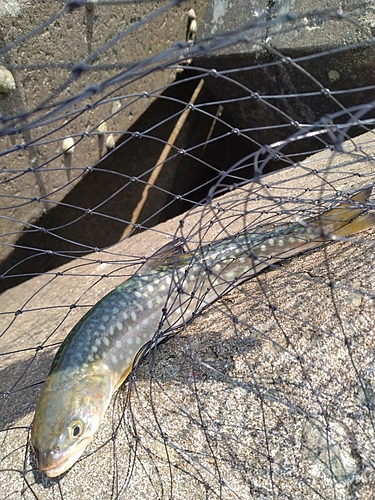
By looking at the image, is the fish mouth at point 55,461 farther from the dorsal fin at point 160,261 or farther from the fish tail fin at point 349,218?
Result: the fish tail fin at point 349,218

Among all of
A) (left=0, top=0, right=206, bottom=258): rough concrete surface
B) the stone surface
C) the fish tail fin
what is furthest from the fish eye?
the stone surface

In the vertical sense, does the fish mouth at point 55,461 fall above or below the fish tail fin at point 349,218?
below

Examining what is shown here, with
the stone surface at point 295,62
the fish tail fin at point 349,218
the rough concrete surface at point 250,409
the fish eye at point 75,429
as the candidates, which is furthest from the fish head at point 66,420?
the stone surface at point 295,62

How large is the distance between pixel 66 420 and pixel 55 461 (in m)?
0.17

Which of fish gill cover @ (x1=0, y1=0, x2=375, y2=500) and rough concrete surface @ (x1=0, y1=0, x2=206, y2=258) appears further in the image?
rough concrete surface @ (x1=0, y1=0, x2=206, y2=258)

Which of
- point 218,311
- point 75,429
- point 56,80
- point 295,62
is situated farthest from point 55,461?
point 295,62

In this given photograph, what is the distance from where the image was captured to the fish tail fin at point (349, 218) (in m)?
2.62

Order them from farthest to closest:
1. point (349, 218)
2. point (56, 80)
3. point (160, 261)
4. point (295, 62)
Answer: point (56, 80) → point (295, 62) → point (160, 261) → point (349, 218)

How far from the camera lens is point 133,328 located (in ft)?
8.61

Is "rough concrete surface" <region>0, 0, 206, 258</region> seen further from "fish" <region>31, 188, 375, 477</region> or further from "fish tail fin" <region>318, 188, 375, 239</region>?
"fish tail fin" <region>318, 188, 375, 239</region>

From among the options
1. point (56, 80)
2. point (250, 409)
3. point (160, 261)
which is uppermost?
point (56, 80)

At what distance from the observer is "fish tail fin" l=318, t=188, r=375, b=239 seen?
8.59ft

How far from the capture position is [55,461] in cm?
208

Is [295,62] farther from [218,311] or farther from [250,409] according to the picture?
[250,409]
